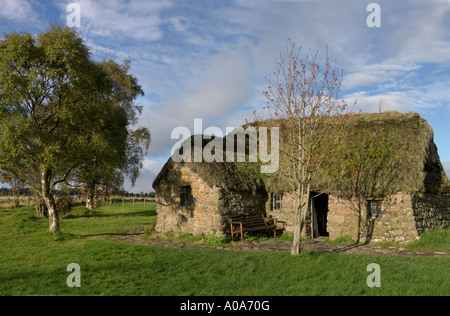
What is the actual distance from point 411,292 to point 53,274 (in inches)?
334

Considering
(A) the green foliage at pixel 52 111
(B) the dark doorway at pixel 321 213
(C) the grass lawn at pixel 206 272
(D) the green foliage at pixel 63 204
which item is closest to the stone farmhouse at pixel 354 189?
(C) the grass lawn at pixel 206 272

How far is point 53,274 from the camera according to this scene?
27.4 feet

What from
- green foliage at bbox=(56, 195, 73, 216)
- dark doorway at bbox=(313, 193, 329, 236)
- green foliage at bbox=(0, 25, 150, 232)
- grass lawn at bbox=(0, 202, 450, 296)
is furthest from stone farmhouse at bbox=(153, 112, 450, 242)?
green foliage at bbox=(56, 195, 73, 216)

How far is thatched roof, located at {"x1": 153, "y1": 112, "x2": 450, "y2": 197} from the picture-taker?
1241 centimetres

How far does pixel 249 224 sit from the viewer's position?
549 inches

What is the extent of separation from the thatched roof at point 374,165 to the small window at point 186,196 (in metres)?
1.22

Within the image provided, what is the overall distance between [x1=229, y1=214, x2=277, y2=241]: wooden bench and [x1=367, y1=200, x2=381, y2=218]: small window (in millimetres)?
3893

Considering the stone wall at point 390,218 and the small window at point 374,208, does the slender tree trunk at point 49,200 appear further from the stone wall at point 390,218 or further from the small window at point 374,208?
the small window at point 374,208

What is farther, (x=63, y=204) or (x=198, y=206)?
(x=63, y=204)

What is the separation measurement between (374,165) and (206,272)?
27.3 feet

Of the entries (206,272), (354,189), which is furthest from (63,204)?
(354,189)

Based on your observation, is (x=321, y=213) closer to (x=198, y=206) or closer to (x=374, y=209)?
(x=374, y=209)

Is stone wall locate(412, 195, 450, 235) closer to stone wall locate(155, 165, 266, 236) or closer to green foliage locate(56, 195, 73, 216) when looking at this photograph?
stone wall locate(155, 165, 266, 236)
